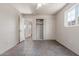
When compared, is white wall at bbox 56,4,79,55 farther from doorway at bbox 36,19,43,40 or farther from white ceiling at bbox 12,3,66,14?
doorway at bbox 36,19,43,40

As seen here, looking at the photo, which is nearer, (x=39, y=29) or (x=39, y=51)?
(x=39, y=51)

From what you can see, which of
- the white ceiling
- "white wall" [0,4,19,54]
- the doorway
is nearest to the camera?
"white wall" [0,4,19,54]

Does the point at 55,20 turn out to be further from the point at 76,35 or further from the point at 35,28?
the point at 76,35

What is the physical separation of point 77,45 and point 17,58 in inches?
123

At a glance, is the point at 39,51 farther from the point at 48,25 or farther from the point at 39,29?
the point at 39,29

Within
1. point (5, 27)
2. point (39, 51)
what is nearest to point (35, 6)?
point (5, 27)

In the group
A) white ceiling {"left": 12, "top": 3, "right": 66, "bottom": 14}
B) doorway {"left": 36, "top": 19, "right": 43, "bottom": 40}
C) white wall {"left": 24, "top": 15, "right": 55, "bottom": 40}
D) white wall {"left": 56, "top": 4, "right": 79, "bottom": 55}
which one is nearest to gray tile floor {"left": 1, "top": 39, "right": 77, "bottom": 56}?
white wall {"left": 56, "top": 4, "right": 79, "bottom": 55}

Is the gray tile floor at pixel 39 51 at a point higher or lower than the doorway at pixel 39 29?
lower

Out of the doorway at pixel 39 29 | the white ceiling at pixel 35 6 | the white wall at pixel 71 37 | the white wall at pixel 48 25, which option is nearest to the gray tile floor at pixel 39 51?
the white wall at pixel 71 37

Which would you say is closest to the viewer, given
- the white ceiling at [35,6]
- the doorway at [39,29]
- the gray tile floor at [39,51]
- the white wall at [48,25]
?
the gray tile floor at [39,51]

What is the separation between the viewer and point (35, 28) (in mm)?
8688

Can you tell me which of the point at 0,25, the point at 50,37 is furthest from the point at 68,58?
the point at 50,37

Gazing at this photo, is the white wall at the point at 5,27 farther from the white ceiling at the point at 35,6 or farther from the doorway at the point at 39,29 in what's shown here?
the doorway at the point at 39,29

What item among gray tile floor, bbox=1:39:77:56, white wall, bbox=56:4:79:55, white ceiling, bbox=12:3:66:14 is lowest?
gray tile floor, bbox=1:39:77:56
